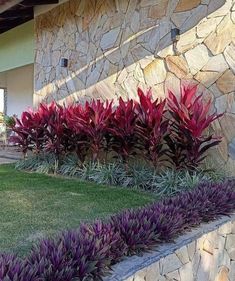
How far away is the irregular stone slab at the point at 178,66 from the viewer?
6102 mm

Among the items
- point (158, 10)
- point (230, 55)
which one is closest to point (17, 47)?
point (158, 10)

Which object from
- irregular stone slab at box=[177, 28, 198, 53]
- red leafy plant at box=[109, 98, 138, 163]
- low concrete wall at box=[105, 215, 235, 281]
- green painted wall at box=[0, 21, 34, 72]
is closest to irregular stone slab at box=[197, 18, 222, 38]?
irregular stone slab at box=[177, 28, 198, 53]

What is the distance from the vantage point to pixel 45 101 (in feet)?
29.8

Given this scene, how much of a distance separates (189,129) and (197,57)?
4.45ft

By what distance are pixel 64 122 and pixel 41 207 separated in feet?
9.29

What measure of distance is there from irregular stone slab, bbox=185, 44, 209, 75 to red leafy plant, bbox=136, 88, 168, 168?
0.83 metres

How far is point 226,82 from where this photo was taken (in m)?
5.60

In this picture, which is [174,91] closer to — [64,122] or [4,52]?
[64,122]

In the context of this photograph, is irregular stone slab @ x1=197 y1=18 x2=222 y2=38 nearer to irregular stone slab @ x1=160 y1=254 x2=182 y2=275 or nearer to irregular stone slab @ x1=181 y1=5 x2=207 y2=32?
irregular stone slab @ x1=181 y1=5 x2=207 y2=32

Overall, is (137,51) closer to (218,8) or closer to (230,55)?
(218,8)

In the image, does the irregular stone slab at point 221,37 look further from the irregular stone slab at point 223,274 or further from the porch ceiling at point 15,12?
the porch ceiling at point 15,12

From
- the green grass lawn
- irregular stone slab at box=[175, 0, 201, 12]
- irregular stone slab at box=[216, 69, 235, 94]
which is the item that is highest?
irregular stone slab at box=[175, 0, 201, 12]

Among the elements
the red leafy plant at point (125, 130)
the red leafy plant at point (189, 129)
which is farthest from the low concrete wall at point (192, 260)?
the red leafy plant at point (125, 130)

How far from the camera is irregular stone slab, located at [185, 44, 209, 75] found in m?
5.86
